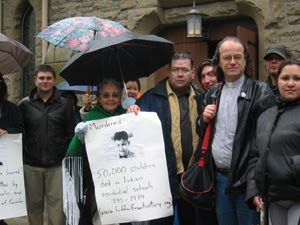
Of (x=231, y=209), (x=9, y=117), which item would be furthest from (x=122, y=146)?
(x=9, y=117)

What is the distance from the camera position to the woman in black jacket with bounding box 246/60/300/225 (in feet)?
9.75

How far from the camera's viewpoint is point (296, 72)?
10.4 ft

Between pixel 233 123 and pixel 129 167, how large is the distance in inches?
32.6

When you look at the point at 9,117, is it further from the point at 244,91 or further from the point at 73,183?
the point at 244,91

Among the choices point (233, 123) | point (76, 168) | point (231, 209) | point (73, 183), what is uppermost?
point (233, 123)

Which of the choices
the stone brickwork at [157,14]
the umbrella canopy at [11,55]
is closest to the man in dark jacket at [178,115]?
the umbrella canopy at [11,55]

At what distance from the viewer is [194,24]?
7.35 metres

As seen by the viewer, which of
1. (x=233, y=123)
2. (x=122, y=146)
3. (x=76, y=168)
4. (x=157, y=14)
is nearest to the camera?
(x=233, y=123)

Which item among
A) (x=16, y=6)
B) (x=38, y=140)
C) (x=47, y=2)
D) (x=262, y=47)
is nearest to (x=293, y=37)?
(x=262, y=47)

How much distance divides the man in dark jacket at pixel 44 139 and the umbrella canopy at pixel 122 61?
0.97 m

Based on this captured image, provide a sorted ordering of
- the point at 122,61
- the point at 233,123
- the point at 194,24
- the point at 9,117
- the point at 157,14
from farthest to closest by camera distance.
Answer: the point at 157,14, the point at 194,24, the point at 9,117, the point at 122,61, the point at 233,123

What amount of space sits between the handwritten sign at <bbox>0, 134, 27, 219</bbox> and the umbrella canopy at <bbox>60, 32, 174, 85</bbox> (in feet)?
2.78

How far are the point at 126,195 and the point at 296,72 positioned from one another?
Answer: 1.46 meters

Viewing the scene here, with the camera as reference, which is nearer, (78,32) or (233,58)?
(233,58)
